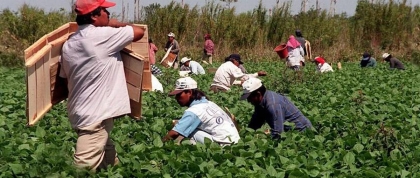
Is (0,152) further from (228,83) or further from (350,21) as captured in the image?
(350,21)

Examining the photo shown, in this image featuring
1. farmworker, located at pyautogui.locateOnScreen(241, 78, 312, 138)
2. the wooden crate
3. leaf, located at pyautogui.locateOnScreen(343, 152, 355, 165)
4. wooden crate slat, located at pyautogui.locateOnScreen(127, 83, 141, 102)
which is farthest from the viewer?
farmworker, located at pyautogui.locateOnScreen(241, 78, 312, 138)

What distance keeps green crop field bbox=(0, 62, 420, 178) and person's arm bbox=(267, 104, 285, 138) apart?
0.09 m

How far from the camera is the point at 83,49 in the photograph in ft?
13.7

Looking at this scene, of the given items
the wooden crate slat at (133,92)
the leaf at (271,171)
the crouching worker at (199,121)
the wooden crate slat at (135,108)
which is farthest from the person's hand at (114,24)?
the leaf at (271,171)

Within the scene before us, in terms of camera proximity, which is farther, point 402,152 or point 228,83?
point 228,83

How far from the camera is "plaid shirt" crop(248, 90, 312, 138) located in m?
5.74

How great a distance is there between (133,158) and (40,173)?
69 centimetres

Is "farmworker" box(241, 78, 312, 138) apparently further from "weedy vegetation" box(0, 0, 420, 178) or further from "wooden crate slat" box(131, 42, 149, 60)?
"wooden crate slat" box(131, 42, 149, 60)

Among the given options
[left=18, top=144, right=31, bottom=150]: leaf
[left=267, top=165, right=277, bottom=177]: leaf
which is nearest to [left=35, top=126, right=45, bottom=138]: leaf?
[left=18, top=144, right=31, bottom=150]: leaf

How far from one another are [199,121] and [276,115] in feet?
2.86

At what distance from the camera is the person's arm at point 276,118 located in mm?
5719

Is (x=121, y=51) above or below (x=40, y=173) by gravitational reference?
above

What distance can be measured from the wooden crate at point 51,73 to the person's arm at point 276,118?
1513mm

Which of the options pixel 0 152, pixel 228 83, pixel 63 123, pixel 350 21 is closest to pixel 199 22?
pixel 350 21
